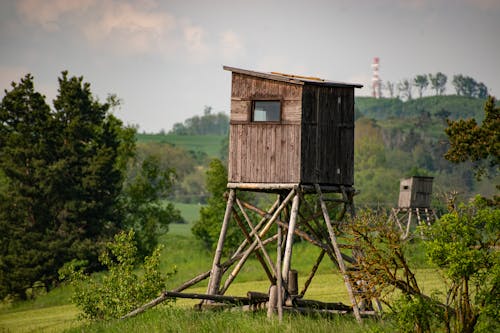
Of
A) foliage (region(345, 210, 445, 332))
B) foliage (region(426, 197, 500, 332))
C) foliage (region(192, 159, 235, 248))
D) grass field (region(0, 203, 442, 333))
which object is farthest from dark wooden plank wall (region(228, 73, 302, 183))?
foliage (region(192, 159, 235, 248))

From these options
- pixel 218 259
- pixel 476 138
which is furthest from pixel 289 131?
pixel 476 138

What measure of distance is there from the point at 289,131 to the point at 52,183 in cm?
2850

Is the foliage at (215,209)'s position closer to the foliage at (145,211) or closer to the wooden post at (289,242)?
the foliage at (145,211)

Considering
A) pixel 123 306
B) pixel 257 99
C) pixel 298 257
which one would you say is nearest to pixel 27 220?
pixel 298 257

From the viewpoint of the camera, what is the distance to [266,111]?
27219 mm

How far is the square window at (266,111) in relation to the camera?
27062mm

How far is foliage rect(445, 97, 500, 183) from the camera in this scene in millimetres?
33656

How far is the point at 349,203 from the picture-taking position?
27266 mm

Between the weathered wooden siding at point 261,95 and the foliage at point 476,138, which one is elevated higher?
the weathered wooden siding at point 261,95

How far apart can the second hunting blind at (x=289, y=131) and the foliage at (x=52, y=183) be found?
25898 millimetres

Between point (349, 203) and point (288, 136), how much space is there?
112 inches

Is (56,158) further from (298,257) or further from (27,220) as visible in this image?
(298,257)

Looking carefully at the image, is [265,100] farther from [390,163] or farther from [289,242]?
[390,163]

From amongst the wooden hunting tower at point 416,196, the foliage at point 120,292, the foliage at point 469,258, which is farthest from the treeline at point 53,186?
the foliage at point 469,258
